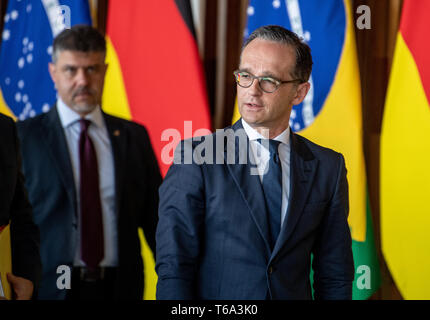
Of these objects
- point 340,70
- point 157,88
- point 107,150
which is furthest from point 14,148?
point 340,70


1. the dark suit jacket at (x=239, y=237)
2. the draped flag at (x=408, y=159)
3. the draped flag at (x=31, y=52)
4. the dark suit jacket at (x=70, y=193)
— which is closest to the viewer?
the dark suit jacket at (x=239, y=237)

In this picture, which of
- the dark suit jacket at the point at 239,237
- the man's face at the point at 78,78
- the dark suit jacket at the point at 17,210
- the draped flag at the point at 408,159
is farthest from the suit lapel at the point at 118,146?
the draped flag at the point at 408,159

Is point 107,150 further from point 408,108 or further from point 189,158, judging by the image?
point 408,108

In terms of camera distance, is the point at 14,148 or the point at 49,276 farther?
the point at 49,276

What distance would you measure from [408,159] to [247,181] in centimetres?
119

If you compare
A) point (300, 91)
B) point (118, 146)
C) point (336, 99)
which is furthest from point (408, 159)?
point (118, 146)

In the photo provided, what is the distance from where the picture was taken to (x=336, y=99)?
7.62 feet

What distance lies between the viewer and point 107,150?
217cm

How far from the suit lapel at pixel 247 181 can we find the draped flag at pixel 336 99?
81 centimetres

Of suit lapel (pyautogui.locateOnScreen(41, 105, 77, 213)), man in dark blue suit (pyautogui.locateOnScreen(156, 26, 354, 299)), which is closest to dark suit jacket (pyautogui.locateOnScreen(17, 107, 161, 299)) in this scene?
suit lapel (pyautogui.locateOnScreen(41, 105, 77, 213))

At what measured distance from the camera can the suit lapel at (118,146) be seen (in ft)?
6.99

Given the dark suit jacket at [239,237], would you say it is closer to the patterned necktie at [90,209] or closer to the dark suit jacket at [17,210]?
the dark suit jacket at [17,210]
